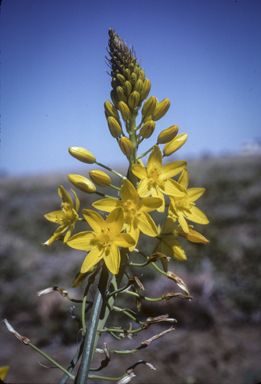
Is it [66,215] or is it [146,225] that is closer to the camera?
[146,225]

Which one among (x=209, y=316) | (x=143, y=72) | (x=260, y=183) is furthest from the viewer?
(x=260, y=183)

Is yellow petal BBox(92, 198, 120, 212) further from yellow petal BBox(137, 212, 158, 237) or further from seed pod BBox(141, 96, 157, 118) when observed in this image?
seed pod BBox(141, 96, 157, 118)

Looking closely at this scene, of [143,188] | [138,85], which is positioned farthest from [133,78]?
[143,188]

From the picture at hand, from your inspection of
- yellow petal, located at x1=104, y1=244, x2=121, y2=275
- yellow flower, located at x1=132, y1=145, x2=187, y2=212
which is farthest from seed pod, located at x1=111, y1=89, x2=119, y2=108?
yellow petal, located at x1=104, y1=244, x2=121, y2=275

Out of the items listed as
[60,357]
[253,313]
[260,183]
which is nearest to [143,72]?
[60,357]

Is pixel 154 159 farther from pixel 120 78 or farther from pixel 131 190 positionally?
pixel 120 78

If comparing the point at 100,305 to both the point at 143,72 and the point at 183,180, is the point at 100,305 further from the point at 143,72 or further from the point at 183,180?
the point at 143,72

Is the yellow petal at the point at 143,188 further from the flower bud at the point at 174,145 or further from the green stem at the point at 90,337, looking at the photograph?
the green stem at the point at 90,337
